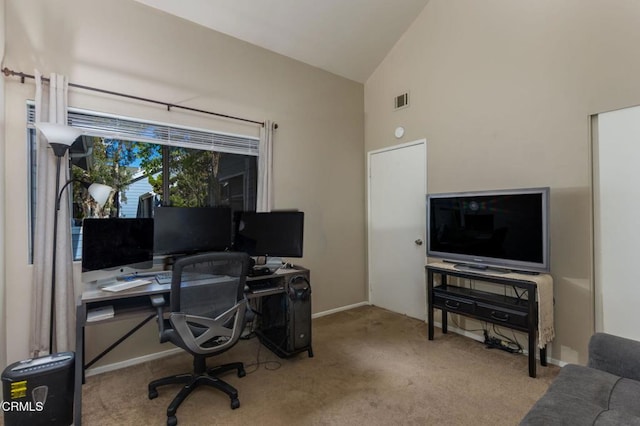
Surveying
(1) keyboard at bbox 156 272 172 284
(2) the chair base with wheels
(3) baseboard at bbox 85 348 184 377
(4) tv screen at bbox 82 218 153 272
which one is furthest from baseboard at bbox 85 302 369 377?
(4) tv screen at bbox 82 218 153 272

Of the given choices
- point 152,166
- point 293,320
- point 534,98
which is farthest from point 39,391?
point 534,98

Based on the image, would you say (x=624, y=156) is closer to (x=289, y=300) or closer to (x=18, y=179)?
(x=289, y=300)

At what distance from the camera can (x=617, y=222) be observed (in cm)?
242

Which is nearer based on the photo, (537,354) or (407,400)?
(407,400)

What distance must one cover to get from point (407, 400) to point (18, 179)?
3321 millimetres

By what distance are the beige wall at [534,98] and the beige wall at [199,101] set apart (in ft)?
3.80

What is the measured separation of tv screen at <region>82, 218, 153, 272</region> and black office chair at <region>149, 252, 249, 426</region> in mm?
632

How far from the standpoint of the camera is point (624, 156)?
93.8 inches

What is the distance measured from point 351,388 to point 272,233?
1.49 m

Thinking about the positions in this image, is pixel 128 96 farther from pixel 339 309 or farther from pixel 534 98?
pixel 534 98

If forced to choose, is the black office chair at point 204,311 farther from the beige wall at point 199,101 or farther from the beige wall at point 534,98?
the beige wall at point 534,98

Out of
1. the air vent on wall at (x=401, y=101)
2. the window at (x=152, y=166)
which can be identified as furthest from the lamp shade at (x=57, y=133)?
the air vent on wall at (x=401, y=101)

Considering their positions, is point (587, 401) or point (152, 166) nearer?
point (587, 401)

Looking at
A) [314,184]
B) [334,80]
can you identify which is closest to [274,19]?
[334,80]
